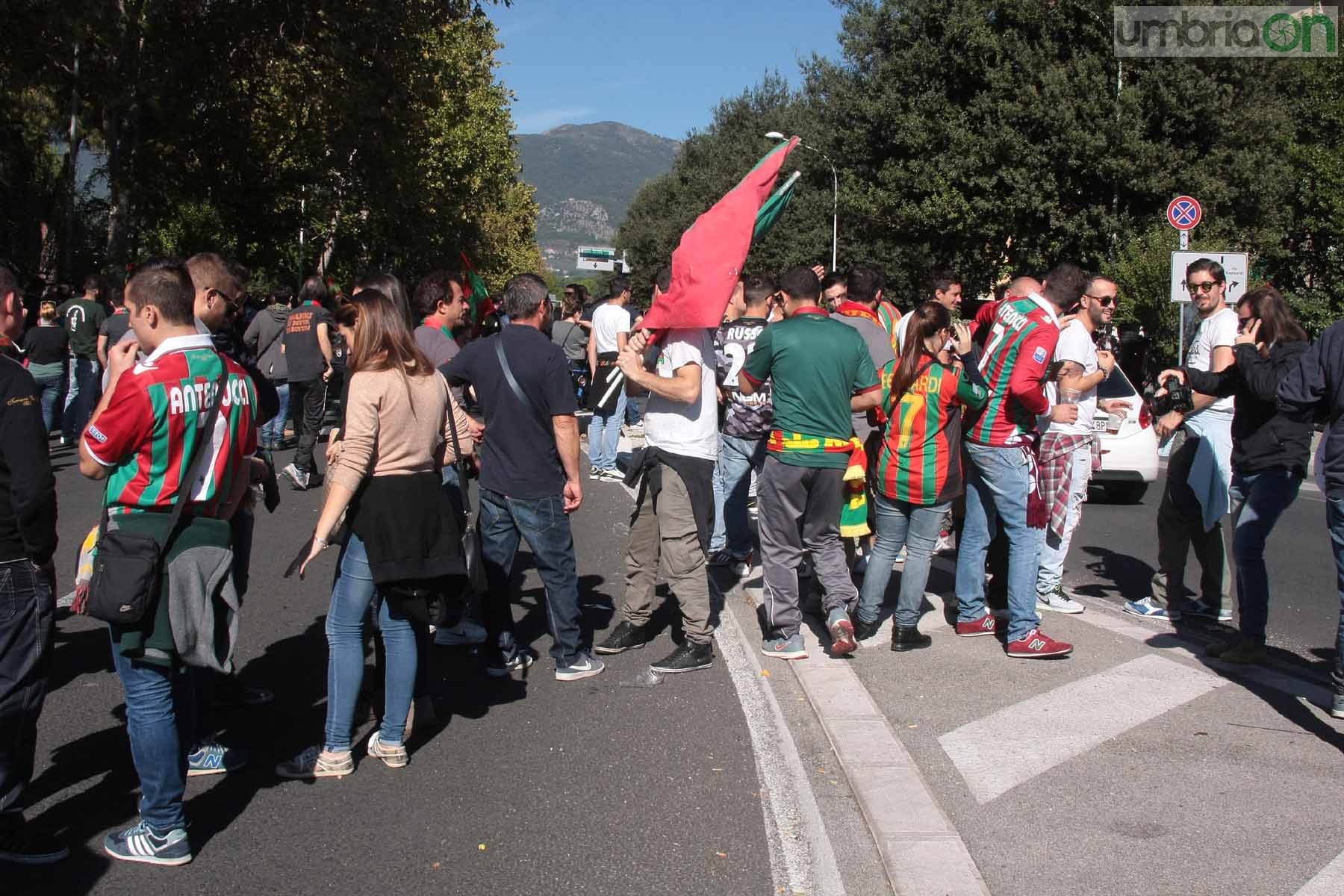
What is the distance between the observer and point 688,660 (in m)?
5.91

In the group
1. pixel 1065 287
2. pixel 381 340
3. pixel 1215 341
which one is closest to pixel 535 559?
pixel 381 340

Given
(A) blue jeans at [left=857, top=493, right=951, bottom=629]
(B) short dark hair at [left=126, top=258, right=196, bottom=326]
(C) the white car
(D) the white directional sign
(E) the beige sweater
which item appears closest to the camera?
(B) short dark hair at [left=126, top=258, right=196, bottom=326]

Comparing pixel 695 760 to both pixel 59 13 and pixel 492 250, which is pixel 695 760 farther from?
pixel 492 250

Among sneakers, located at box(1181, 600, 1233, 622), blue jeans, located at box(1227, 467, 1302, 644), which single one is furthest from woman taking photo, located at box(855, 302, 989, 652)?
sneakers, located at box(1181, 600, 1233, 622)

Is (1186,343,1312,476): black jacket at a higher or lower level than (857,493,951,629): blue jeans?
higher

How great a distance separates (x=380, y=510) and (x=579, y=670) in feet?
5.92

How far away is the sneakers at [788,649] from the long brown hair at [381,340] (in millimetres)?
2613

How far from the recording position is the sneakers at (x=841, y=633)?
6070 mm

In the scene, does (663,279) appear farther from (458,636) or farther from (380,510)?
(380,510)

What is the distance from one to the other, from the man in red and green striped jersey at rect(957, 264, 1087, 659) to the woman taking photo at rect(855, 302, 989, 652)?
121mm

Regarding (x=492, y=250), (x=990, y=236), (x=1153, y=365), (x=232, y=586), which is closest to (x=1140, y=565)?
(x=232, y=586)

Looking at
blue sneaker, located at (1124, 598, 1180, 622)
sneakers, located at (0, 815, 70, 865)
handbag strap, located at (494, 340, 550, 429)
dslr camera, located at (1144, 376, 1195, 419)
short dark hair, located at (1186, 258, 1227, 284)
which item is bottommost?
blue sneaker, located at (1124, 598, 1180, 622)

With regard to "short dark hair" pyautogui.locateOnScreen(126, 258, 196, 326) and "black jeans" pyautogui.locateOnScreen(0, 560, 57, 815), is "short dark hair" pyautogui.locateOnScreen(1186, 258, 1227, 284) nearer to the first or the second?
"short dark hair" pyautogui.locateOnScreen(126, 258, 196, 326)

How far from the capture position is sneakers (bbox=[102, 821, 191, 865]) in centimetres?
377
